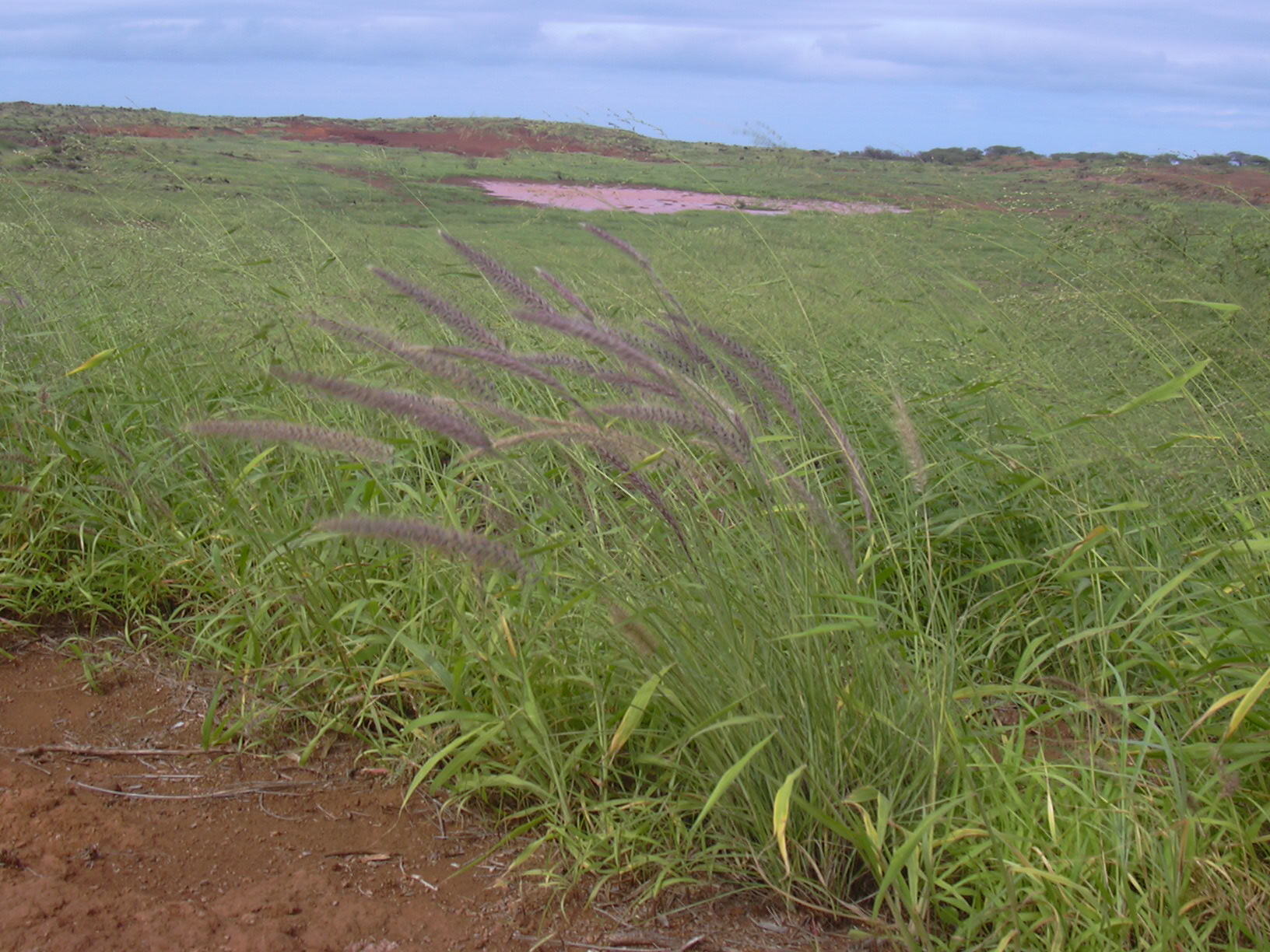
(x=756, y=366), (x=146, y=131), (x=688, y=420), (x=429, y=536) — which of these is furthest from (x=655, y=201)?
(x=146, y=131)

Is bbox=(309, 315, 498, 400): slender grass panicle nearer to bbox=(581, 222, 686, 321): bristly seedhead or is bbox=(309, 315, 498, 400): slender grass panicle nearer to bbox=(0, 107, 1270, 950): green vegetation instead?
bbox=(0, 107, 1270, 950): green vegetation

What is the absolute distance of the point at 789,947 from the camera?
1.63 m

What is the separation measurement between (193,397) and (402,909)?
2.05m

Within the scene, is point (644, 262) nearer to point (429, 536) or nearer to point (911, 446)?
point (911, 446)

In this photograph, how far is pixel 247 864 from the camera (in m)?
1.89

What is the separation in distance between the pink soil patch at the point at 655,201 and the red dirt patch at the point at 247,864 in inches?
72.1

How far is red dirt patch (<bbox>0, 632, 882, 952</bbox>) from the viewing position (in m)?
1.63

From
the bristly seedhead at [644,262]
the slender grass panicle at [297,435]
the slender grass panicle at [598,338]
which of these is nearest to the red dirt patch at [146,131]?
the bristly seedhead at [644,262]

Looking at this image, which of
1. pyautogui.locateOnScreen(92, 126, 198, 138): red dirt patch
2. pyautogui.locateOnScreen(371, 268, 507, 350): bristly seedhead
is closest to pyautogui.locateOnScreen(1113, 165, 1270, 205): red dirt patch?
pyautogui.locateOnScreen(371, 268, 507, 350): bristly seedhead

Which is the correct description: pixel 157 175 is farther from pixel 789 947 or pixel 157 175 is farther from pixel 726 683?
pixel 789 947

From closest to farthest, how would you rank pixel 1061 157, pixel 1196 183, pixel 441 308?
pixel 441 308, pixel 1196 183, pixel 1061 157

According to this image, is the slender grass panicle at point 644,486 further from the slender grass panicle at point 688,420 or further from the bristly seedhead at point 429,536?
the bristly seedhead at point 429,536

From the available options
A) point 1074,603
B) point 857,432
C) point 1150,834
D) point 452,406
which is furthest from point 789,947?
point 857,432

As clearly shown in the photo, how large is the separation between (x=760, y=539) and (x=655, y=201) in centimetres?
213
